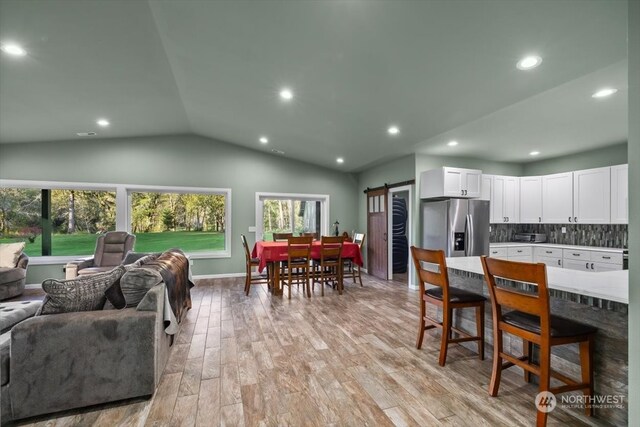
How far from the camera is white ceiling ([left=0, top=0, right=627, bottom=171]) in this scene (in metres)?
2.03

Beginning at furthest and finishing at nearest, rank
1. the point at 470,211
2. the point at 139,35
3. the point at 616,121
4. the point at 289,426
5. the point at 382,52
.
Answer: the point at 470,211, the point at 616,121, the point at 139,35, the point at 382,52, the point at 289,426

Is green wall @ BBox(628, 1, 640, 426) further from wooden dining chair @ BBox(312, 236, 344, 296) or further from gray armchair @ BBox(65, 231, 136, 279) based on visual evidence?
gray armchair @ BBox(65, 231, 136, 279)

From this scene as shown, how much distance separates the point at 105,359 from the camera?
1.90 meters

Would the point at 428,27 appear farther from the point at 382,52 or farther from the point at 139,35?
the point at 139,35

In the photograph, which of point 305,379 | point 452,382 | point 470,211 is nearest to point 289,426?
point 305,379

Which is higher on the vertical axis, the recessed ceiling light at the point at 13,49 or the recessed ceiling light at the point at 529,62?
the recessed ceiling light at the point at 13,49

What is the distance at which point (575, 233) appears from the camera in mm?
4902

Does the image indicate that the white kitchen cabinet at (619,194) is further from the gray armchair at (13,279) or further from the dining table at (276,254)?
the gray armchair at (13,279)

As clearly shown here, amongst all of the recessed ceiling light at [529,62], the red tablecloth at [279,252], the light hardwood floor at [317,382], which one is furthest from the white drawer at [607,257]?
the red tablecloth at [279,252]

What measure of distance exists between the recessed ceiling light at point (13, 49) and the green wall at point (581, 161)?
749 centimetres

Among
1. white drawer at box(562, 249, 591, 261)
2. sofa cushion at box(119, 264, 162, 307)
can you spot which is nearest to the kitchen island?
white drawer at box(562, 249, 591, 261)

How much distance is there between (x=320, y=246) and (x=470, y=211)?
8.36 ft

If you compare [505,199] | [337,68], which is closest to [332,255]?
[337,68]

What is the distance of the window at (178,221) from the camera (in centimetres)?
587
